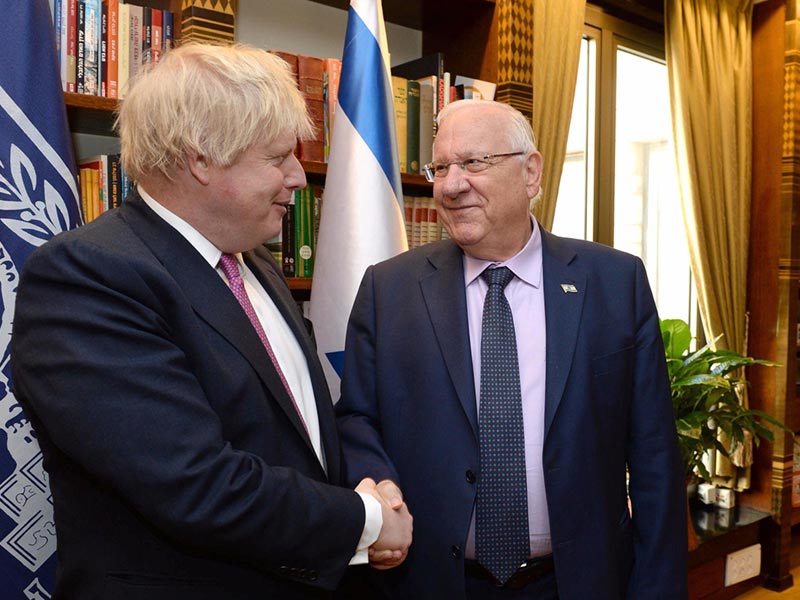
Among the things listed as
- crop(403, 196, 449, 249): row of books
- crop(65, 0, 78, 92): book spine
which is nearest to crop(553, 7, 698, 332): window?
crop(403, 196, 449, 249): row of books

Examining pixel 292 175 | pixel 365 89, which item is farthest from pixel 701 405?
pixel 292 175

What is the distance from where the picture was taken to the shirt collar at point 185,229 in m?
1.22

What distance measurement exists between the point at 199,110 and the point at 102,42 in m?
0.82

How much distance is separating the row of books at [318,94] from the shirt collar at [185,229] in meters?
1.00

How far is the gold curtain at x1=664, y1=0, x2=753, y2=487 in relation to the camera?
354 centimetres

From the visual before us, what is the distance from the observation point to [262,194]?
1.24m

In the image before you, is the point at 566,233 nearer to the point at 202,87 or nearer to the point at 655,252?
the point at 655,252

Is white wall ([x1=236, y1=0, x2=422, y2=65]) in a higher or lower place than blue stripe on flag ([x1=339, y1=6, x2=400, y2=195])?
higher

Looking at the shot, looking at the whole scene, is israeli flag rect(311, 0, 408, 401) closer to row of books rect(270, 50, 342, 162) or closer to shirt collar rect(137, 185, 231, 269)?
row of books rect(270, 50, 342, 162)

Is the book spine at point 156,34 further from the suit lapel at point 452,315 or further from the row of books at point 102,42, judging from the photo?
the suit lapel at point 452,315

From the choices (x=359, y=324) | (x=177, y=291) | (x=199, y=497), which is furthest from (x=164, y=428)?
(x=359, y=324)

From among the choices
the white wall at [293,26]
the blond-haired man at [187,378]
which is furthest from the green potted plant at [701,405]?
the blond-haired man at [187,378]

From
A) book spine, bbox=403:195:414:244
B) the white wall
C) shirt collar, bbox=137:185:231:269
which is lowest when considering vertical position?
shirt collar, bbox=137:185:231:269

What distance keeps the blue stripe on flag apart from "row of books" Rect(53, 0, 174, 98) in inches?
20.3
